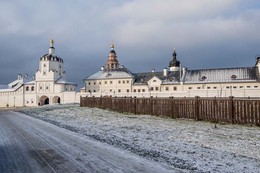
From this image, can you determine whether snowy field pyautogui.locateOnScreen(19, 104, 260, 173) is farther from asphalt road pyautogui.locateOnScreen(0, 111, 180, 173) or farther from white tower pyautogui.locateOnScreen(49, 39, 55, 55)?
white tower pyautogui.locateOnScreen(49, 39, 55, 55)

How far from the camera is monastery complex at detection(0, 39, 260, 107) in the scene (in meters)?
66.1

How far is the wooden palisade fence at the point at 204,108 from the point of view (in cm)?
1428

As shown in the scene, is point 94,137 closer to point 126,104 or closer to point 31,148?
point 31,148

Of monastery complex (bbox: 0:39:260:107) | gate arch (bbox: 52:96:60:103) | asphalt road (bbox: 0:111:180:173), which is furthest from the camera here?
gate arch (bbox: 52:96:60:103)

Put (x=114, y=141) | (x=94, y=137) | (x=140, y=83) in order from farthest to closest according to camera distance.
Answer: (x=140, y=83)
(x=94, y=137)
(x=114, y=141)

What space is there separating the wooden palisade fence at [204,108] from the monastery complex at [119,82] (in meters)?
42.4

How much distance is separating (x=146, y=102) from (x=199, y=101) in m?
6.47

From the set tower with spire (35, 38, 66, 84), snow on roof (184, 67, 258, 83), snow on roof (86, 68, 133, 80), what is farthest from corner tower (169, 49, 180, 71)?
tower with spire (35, 38, 66, 84)

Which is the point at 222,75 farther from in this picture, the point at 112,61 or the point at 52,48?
the point at 52,48

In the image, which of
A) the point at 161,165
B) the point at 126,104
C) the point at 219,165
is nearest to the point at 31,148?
the point at 161,165

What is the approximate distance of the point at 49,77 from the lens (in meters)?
82.9

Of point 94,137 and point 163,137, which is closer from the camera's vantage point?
point 163,137

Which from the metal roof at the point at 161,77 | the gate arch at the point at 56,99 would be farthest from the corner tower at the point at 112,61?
the gate arch at the point at 56,99

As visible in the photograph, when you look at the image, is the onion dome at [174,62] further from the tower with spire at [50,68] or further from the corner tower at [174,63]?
the tower with spire at [50,68]
